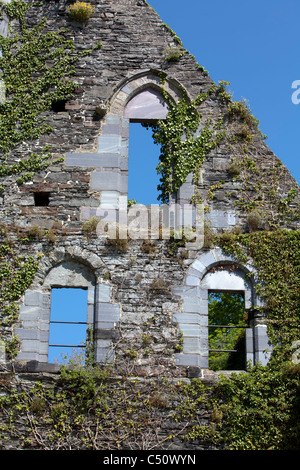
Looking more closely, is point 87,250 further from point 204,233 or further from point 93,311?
point 204,233

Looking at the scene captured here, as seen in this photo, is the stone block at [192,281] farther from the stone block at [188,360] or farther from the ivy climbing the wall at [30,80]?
the ivy climbing the wall at [30,80]

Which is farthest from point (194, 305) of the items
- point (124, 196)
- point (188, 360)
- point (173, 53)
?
point (173, 53)

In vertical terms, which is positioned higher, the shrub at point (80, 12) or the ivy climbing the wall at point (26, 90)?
the shrub at point (80, 12)

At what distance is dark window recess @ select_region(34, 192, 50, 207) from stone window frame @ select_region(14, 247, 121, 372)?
3.43 feet

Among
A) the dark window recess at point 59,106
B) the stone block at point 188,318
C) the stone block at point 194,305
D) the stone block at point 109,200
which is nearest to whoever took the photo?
the stone block at point 188,318

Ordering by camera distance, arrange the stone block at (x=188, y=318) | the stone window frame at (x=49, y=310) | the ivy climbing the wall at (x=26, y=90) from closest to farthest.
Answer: the stone window frame at (x=49, y=310) → the stone block at (x=188, y=318) → the ivy climbing the wall at (x=26, y=90)

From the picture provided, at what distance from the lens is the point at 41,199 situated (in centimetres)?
1491

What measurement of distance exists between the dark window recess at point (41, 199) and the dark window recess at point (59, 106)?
1.74 metres

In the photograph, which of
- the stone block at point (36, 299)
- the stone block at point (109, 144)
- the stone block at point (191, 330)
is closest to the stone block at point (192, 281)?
the stone block at point (191, 330)

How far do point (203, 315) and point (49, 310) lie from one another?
8.57 feet

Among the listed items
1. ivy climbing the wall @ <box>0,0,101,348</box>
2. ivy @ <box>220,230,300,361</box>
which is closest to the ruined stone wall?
ivy climbing the wall @ <box>0,0,101,348</box>

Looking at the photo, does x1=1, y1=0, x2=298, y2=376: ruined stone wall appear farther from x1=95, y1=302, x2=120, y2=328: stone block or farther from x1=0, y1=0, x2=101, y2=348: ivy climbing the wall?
x1=0, y1=0, x2=101, y2=348: ivy climbing the wall

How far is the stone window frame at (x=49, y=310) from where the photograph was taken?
536 inches
